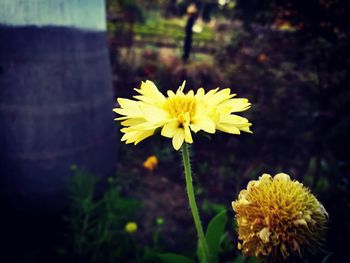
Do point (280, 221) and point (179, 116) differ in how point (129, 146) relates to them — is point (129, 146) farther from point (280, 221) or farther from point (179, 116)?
point (280, 221)

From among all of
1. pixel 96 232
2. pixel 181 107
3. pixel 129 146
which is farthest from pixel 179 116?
pixel 129 146

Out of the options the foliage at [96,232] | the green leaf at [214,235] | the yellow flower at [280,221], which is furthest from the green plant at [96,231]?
the yellow flower at [280,221]

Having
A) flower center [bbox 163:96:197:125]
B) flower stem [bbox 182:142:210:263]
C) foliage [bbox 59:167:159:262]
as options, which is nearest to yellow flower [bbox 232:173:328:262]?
flower stem [bbox 182:142:210:263]

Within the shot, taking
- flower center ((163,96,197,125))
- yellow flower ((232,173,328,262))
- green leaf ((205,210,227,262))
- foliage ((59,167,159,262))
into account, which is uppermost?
flower center ((163,96,197,125))

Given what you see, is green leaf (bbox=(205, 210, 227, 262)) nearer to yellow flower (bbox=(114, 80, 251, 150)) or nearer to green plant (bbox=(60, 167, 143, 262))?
yellow flower (bbox=(114, 80, 251, 150))

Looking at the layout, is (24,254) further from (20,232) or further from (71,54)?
(71,54)
